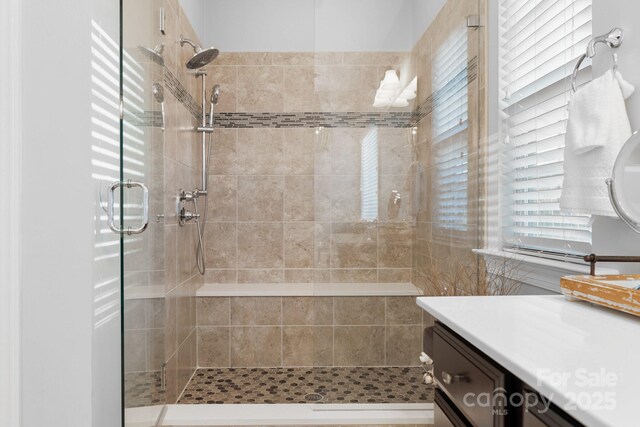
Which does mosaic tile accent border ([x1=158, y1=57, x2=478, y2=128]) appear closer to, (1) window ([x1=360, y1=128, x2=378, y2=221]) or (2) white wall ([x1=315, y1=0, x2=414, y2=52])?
(1) window ([x1=360, y1=128, x2=378, y2=221])

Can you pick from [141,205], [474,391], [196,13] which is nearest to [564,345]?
[474,391]

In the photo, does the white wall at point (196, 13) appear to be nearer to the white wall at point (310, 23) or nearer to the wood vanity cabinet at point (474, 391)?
the white wall at point (310, 23)

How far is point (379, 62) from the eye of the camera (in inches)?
84.7

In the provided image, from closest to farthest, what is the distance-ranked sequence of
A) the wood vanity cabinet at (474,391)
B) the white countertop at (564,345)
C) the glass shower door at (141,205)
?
the white countertop at (564,345) < the wood vanity cabinet at (474,391) < the glass shower door at (141,205)

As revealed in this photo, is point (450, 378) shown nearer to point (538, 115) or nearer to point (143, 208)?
point (143, 208)

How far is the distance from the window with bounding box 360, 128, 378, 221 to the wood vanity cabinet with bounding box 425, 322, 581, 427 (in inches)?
42.3

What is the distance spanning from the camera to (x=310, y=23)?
3.52 m

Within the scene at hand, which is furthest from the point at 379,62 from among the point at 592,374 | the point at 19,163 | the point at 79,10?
the point at 592,374

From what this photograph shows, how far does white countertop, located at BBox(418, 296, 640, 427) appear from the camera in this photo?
537 mm

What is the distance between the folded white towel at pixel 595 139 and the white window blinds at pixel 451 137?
28.5 inches

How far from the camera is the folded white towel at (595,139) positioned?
132cm

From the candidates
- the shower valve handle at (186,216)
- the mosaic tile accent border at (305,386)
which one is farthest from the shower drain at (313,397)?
the shower valve handle at (186,216)

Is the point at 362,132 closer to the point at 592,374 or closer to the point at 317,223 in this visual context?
the point at 317,223

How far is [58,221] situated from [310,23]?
2717mm
